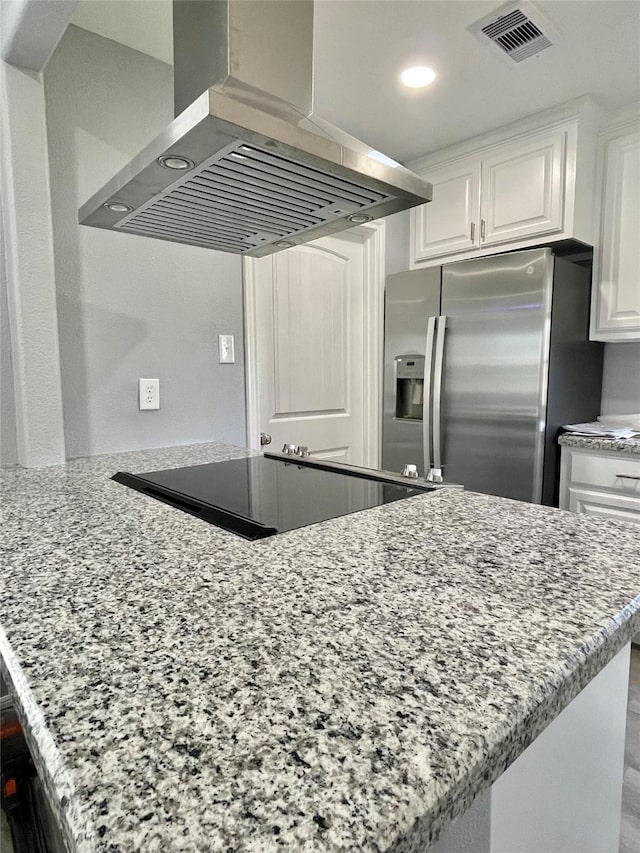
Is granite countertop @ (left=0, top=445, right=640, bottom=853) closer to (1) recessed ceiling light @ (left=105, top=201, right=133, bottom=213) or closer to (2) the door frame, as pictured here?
(1) recessed ceiling light @ (left=105, top=201, right=133, bottom=213)

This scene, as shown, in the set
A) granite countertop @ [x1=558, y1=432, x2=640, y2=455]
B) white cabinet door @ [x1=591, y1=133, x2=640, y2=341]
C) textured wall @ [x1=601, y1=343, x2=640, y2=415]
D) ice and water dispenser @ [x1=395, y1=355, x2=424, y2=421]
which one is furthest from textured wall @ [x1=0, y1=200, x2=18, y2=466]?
textured wall @ [x1=601, y1=343, x2=640, y2=415]

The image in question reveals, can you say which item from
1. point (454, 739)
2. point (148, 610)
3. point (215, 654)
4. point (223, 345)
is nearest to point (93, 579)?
point (148, 610)

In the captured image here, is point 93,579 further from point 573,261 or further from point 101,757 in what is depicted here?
point 573,261

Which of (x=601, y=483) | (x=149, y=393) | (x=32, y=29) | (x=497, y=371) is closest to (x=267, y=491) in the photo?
(x=149, y=393)

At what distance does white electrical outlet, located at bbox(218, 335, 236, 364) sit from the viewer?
193 cm

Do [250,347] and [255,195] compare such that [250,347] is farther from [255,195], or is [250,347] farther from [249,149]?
[249,149]

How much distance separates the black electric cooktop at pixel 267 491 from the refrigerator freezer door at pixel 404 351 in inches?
49.5

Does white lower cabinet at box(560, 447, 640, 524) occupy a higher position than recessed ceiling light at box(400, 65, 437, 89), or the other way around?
recessed ceiling light at box(400, 65, 437, 89)

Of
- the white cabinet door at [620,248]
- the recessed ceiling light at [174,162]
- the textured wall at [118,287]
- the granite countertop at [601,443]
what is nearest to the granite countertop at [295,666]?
the recessed ceiling light at [174,162]

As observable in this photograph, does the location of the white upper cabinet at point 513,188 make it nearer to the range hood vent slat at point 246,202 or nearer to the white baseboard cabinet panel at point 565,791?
the range hood vent slat at point 246,202

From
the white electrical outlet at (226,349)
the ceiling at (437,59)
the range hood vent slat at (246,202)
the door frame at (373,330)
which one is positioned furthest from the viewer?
the door frame at (373,330)

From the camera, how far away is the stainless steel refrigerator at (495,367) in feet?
6.87

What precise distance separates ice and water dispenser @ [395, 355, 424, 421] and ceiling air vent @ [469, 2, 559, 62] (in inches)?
50.5

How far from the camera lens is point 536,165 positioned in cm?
221
